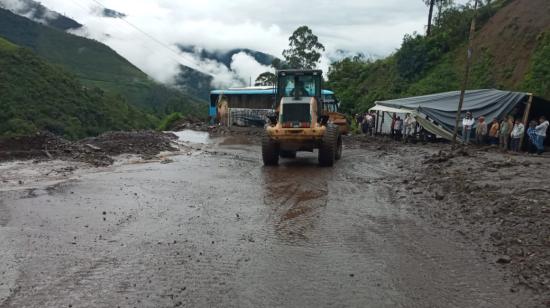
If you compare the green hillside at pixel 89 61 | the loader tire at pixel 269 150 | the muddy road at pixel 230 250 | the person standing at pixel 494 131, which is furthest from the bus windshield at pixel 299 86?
the green hillside at pixel 89 61

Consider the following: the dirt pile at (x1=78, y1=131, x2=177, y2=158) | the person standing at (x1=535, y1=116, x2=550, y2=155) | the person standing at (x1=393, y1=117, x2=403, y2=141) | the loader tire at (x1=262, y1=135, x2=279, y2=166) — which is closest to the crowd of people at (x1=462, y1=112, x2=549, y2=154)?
the person standing at (x1=535, y1=116, x2=550, y2=155)

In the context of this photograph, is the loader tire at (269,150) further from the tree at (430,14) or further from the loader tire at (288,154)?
the tree at (430,14)

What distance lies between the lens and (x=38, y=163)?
1278 centimetres

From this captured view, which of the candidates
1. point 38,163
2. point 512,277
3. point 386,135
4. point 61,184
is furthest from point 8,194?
point 386,135

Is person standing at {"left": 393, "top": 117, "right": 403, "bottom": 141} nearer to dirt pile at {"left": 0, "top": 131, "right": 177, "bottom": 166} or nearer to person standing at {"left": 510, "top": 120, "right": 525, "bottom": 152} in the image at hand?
person standing at {"left": 510, "top": 120, "right": 525, "bottom": 152}

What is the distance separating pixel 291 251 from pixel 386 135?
66.4 ft

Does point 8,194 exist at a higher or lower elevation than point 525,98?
lower

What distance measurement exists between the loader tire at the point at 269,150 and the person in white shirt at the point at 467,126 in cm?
851

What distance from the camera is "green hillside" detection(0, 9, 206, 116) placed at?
125 m

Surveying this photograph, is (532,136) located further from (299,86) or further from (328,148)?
(299,86)

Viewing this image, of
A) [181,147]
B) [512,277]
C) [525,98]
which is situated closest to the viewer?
[512,277]

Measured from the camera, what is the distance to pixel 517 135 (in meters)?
16.5

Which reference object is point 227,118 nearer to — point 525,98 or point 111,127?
point 525,98

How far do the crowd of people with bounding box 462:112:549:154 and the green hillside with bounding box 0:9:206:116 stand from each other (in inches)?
3842
